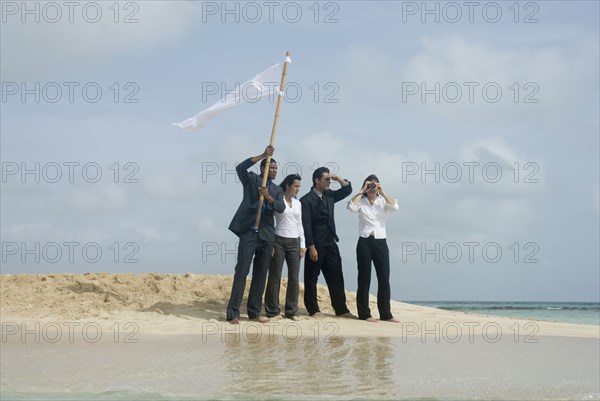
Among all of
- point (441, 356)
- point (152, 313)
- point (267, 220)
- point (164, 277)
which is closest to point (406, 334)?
point (441, 356)

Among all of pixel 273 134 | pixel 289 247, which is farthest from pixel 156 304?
pixel 273 134

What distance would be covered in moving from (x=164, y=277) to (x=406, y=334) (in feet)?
13.8

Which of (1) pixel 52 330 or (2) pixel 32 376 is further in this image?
(1) pixel 52 330

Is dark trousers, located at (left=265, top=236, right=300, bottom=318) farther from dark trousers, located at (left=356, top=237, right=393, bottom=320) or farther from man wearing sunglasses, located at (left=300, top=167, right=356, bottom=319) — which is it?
dark trousers, located at (left=356, top=237, right=393, bottom=320)

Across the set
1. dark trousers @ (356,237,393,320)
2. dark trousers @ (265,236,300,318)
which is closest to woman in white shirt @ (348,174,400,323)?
dark trousers @ (356,237,393,320)

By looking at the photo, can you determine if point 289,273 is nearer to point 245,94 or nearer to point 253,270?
point 253,270

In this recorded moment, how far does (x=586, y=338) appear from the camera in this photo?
8500mm

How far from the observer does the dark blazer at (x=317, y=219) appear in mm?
9148

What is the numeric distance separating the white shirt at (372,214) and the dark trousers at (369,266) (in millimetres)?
91

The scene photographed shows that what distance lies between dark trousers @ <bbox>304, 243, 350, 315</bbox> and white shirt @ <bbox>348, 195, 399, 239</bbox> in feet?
1.55

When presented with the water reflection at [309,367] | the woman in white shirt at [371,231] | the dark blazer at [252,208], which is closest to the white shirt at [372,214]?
the woman in white shirt at [371,231]

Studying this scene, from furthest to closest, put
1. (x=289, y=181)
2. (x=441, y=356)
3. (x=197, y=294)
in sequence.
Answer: (x=197, y=294) → (x=289, y=181) → (x=441, y=356)

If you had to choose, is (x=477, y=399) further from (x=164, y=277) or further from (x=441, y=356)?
(x=164, y=277)

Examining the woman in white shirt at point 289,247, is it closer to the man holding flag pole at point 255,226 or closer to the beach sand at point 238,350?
the man holding flag pole at point 255,226
